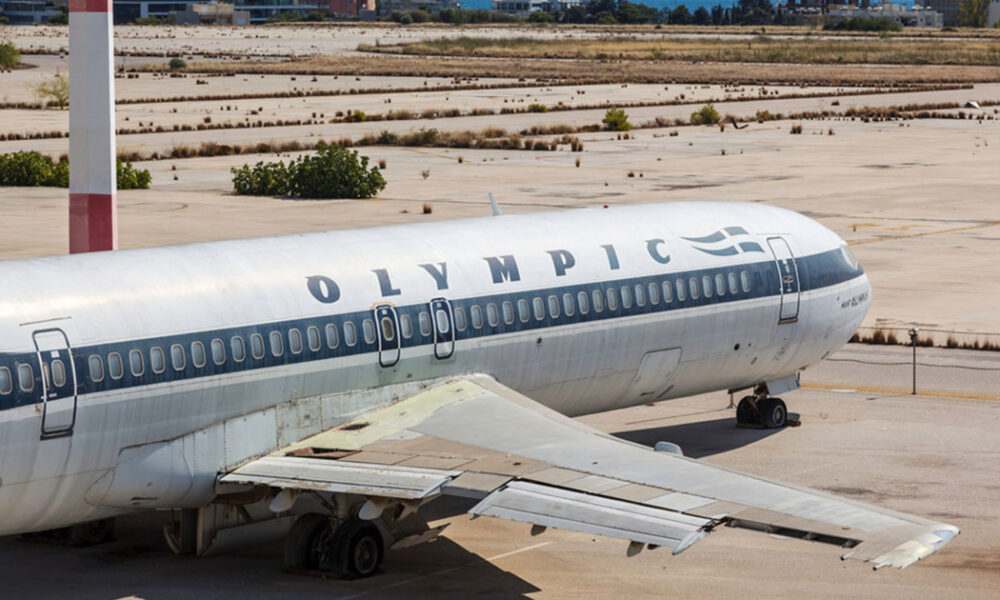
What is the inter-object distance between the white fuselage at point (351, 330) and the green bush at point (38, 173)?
148 ft

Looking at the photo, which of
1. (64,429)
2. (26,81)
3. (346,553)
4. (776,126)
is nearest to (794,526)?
(346,553)

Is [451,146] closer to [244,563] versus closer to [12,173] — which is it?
[12,173]

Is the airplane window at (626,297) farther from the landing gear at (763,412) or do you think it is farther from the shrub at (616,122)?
the shrub at (616,122)

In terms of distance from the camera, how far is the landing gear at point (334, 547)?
1972cm

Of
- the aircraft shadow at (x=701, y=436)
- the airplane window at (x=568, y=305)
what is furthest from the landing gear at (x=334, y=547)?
the aircraft shadow at (x=701, y=436)

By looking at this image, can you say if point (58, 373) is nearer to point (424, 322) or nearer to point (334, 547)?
point (334, 547)

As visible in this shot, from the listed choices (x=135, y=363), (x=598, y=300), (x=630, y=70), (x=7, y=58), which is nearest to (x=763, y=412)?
(x=598, y=300)

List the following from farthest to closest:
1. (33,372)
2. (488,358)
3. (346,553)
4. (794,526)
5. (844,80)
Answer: (844,80), (488,358), (346,553), (33,372), (794,526)

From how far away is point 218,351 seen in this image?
19391 mm

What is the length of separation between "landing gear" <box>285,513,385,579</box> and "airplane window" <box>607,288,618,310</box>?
19.2 ft

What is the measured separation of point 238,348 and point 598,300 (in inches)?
250

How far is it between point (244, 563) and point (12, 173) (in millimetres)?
52439

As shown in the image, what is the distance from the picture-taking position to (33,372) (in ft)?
57.9

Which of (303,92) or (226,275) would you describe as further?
(303,92)
